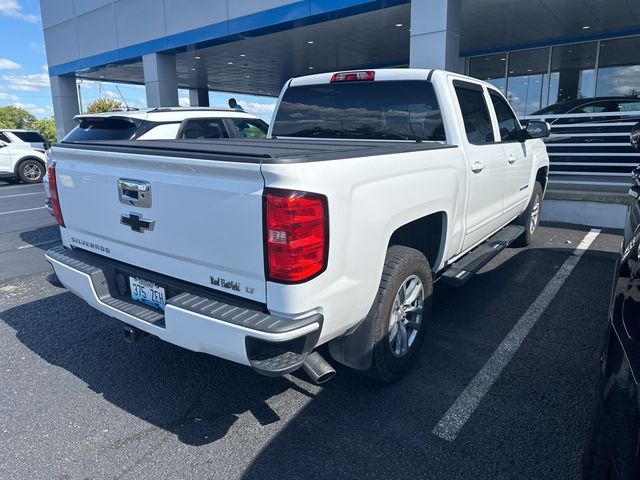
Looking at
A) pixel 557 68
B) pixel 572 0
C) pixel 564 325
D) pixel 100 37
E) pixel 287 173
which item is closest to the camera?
pixel 287 173

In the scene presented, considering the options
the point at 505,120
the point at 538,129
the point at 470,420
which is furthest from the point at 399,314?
the point at 538,129

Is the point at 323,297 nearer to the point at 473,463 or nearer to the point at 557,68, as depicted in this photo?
the point at 473,463

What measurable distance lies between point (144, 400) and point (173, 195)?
1.43 m

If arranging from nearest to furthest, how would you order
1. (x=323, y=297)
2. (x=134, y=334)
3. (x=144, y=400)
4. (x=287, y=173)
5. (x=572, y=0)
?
(x=287, y=173) → (x=323, y=297) → (x=134, y=334) → (x=144, y=400) → (x=572, y=0)

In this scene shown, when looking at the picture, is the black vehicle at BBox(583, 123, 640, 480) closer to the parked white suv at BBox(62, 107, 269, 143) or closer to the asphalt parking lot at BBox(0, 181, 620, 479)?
the asphalt parking lot at BBox(0, 181, 620, 479)

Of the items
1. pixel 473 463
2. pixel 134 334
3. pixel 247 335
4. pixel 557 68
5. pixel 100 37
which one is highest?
pixel 100 37

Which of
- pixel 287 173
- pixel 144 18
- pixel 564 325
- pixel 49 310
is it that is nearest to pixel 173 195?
pixel 287 173

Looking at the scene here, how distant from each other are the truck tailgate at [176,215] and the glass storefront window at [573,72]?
1548 cm

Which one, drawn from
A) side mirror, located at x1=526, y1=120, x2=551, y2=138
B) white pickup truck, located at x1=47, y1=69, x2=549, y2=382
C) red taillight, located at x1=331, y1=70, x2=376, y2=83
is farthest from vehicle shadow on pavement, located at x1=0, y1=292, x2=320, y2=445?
side mirror, located at x1=526, y1=120, x2=551, y2=138

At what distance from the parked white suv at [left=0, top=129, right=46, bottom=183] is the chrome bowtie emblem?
14.9 m

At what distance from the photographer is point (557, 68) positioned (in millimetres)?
15281

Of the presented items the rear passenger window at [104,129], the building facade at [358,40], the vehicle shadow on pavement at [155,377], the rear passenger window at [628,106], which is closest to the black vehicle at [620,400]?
the vehicle shadow on pavement at [155,377]

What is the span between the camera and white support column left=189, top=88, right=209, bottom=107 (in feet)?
98.4

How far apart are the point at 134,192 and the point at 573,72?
16.1 m
